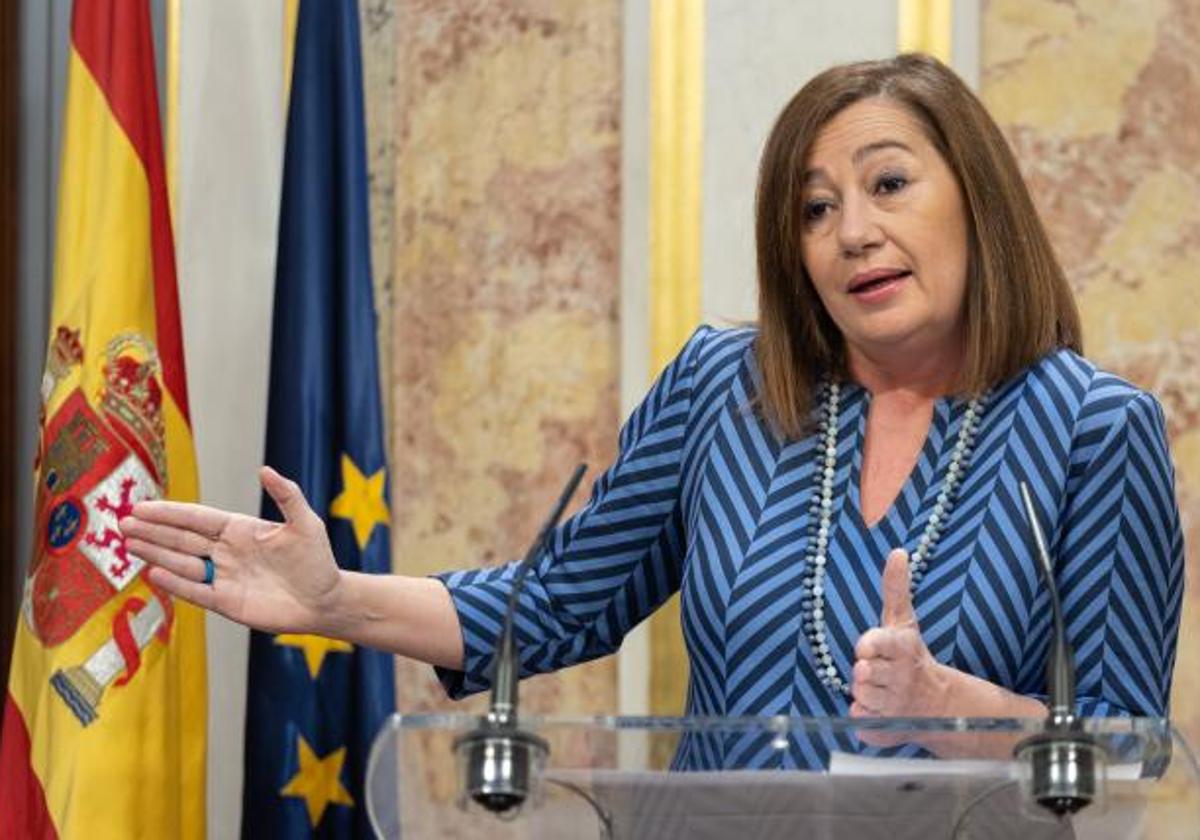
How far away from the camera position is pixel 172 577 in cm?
229

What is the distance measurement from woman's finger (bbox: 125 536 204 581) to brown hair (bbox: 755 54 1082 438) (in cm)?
67

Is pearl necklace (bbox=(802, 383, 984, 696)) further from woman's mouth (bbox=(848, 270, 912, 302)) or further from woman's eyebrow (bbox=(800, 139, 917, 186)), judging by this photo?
woman's eyebrow (bbox=(800, 139, 917, 186))

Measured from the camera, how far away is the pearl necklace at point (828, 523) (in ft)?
7.67

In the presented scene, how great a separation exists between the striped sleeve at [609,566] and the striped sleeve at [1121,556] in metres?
0.46

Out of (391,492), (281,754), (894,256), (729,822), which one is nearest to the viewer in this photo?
(729,822)

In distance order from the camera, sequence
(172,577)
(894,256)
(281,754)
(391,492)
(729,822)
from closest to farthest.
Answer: (729,822) → (172,577) → (894,256) → (281,754) → (391,492)

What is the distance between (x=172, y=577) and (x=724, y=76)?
69.8 inches

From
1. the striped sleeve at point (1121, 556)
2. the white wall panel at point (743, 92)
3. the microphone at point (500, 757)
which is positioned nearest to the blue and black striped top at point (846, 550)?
the striped sleeve at point (1121, 556)

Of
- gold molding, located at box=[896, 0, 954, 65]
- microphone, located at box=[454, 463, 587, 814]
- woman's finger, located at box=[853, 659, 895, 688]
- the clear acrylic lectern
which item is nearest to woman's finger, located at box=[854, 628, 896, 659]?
woman's finger, located at box=[853, 659, 895, 688]

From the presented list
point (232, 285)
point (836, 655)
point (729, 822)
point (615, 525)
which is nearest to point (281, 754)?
point (232, 285)

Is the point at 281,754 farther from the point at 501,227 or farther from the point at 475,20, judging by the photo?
the point at 475,20

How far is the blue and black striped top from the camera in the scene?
7.52 feet

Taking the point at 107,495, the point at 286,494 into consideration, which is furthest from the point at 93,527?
the point at 286,494

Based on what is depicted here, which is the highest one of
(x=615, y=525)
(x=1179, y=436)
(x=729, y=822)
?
(x=1179, y=436)
